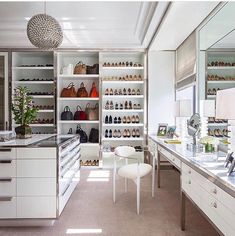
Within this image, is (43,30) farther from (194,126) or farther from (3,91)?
(3,91)

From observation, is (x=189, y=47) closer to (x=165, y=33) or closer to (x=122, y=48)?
(x=165, y=33)

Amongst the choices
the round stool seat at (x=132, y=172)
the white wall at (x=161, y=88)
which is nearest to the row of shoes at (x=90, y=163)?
the white wall at (x=161, y=88)

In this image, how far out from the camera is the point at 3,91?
6352 millimetres

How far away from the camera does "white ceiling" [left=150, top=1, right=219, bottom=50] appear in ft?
12.1

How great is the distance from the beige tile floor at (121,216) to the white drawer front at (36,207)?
0.16m

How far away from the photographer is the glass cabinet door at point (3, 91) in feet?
20.7

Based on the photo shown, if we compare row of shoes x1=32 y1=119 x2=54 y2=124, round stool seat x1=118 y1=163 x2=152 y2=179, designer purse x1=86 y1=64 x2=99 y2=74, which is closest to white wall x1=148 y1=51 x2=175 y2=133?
designer purse x1=86 y1=64 x2=99 y2=74

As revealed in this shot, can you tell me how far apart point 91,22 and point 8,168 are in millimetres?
2976

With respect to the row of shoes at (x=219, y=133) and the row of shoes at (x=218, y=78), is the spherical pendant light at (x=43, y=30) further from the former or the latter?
the row of shoes at (x=219, y=133)

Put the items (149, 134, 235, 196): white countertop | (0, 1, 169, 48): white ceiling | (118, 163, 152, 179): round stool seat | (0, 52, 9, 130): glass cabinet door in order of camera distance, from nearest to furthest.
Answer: (149, 134, 235, 196): white countertop, (118, 163, 152, 179): round stool seat, (0, 1, 169, 48): white ceiling, (0, 52, 9, 130): glass cabinet door

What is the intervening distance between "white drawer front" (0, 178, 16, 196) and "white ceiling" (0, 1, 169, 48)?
8.42ft

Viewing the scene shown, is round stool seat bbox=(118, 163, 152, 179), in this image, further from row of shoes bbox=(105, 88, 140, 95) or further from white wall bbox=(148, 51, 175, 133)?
row of shoes bbox=(105, 88, 140, 95)

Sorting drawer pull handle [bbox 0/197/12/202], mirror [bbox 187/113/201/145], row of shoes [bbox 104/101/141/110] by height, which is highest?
row of shoes [bbox 104/101/141/110]

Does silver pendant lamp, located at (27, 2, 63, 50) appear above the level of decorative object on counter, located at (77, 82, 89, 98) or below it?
above
